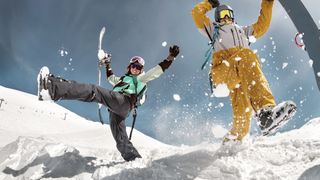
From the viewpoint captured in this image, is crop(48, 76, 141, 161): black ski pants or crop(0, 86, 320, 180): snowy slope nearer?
crop(0, 86, 320, 180): snowy slope

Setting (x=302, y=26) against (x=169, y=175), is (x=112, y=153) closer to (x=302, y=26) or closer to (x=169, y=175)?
(x=169, y=175)

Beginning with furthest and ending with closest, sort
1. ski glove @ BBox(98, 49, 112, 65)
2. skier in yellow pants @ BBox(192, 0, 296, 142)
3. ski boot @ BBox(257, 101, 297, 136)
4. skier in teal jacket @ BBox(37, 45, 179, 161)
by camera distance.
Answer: ski glove @ BBox(98, 49, 112, 65) < skier in yellow pants @ BBox(192, 0, 296, 142) < ski boot @ BBox(257, 101, 297, 136) < skier in teal jacket @ BBox(37, 45, 179, 161)

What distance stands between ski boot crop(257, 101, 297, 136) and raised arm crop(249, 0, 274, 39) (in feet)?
5.36

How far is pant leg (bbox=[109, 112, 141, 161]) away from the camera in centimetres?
542

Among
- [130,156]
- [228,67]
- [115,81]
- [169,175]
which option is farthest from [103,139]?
[169,175]

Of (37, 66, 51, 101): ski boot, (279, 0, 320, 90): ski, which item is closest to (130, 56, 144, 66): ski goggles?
(37, 66, 51, 101): ski boot

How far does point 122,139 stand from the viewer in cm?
572

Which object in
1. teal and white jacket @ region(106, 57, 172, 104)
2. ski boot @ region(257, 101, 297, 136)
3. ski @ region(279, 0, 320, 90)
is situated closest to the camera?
ski boot @ region(257, 101, 297, 136)

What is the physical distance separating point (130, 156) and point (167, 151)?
527mm

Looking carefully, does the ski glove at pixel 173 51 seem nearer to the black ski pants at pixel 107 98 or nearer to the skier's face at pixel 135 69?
the skier's face at pixel 135 69

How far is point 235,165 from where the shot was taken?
4289 millimetres

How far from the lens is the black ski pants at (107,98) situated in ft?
14.2

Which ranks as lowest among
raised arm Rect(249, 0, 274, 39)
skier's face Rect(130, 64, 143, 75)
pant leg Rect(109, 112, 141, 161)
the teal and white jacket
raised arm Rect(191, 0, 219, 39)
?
pant leg Rect(109, 112, 141, 161)

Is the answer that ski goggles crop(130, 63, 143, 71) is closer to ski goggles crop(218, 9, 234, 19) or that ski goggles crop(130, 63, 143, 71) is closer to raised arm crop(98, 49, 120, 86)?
raised arm crop(98, 49, 120, 86)
